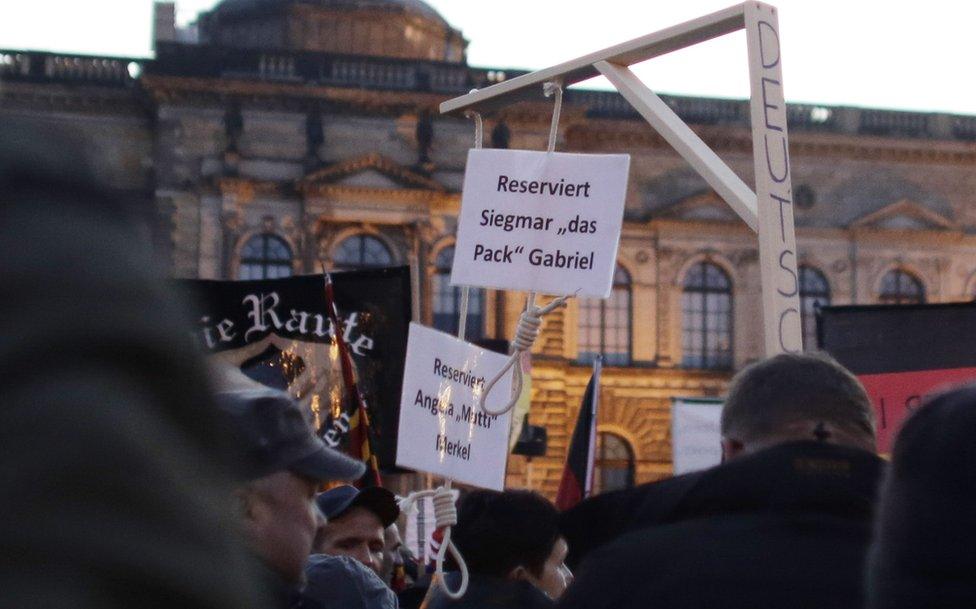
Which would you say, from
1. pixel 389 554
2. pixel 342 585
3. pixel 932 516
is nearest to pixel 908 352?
pixel 389 554

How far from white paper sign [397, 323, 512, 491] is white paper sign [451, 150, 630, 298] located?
0.38 metres

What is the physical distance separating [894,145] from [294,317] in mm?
30668

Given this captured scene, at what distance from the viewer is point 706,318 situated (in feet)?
118

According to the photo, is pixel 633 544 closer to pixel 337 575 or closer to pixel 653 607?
pixel 653 607

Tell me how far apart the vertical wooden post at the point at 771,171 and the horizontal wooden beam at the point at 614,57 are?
3.8 inches


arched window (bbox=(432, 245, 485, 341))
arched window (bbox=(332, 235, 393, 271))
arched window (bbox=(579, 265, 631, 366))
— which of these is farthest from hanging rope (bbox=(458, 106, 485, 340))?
arched window (bbox=(579, 265, 631, 366))

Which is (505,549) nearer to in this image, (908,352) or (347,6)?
(908,352)

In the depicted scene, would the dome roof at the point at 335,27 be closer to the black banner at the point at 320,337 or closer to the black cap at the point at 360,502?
the black banner at the point at 320,337

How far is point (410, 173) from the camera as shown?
34.0 m

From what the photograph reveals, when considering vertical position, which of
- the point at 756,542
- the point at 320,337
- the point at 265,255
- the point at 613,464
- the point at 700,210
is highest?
the point at 700,210

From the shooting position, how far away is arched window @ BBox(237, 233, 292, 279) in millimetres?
33562

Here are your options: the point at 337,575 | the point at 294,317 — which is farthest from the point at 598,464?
the point at 337,575

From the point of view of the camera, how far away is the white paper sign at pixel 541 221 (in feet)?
18.9

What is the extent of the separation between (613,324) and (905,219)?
257 inches
